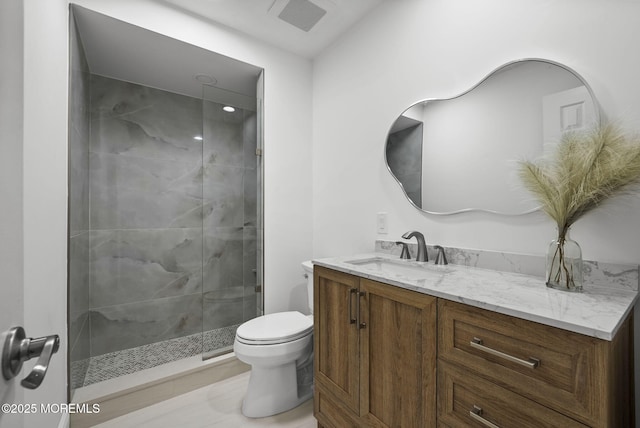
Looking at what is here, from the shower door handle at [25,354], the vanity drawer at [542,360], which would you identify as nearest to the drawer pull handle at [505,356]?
the vanity drawer at [542,360]

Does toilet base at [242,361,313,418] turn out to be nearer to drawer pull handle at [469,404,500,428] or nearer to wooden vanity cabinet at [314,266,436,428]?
wooden vanity cabinet at [314,266,436,428]

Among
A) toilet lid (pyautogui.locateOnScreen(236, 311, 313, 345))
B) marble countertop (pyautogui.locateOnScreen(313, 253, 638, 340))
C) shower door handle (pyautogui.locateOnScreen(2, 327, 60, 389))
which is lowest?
Result: toilet lid (pyautogui.locateOnScreen(236, 311, 313, 345))

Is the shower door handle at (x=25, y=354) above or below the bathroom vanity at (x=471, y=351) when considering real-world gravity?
above

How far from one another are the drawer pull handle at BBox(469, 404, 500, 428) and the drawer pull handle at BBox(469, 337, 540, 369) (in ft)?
0.61

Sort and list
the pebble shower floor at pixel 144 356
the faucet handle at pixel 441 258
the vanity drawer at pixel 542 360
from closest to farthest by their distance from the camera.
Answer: the vanity drawer at pixel 542 360, the faucet handle at pixel 441 258, the pebble shower floor at pixel 144 356

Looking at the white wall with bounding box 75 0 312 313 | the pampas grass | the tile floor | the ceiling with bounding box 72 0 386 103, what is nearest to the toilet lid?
the white wall with bounding box 75 0 312 313

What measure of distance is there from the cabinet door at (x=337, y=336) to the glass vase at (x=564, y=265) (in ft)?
2.43

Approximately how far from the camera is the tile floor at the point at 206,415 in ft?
5.43

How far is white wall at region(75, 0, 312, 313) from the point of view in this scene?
2252 millimetres

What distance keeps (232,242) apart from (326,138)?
4.30 ft

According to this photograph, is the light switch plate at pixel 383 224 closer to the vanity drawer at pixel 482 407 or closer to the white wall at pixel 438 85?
the white wall at pixel 438 85

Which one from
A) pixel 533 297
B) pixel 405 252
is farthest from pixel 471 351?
pixel 405 252

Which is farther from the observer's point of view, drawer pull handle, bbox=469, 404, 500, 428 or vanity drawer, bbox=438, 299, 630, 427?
drawer pull handle, bbox=469, 404, 500, 428

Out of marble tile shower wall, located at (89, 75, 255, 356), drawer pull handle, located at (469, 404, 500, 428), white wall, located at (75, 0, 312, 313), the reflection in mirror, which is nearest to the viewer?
drawer pull handle, located at (469, 404, 500, 428)
